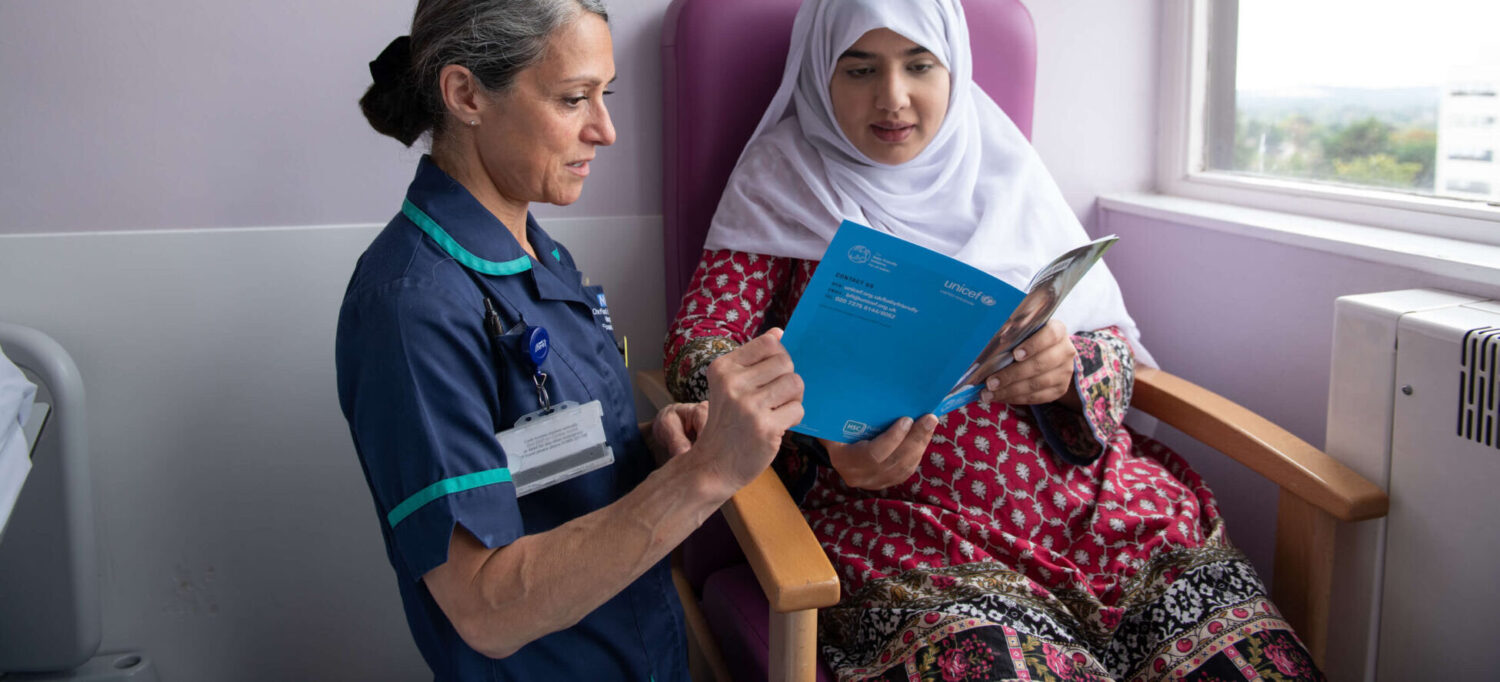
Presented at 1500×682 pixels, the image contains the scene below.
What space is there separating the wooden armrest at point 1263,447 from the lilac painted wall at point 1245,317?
241 mm

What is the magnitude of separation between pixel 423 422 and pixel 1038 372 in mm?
836

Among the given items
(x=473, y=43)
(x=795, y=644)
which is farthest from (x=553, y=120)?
(x=795, y=644)

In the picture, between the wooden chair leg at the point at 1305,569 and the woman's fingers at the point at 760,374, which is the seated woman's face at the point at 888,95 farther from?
the wooden chair leg at the point at 1305,569

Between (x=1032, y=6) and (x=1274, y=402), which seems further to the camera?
(x=1032, y=6)

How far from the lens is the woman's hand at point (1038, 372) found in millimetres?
1361

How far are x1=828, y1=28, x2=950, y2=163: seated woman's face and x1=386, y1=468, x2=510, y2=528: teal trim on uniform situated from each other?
Result: 0.90 metres

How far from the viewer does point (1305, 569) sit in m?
1.38

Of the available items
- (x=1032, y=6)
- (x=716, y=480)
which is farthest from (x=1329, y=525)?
(x=1032, y=6)

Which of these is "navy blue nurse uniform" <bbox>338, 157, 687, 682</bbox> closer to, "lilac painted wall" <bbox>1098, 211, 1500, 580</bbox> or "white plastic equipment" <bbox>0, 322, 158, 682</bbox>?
"white plastic equipment" <bbox>0, 322, 158, 682</bbox>

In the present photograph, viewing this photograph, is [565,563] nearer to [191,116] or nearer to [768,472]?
[768,472]

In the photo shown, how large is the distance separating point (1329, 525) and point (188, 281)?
1.77 metres

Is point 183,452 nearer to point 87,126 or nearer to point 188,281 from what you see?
point 188,281

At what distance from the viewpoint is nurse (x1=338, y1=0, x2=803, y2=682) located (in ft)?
3.18

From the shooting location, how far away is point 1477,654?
124 centimetres
